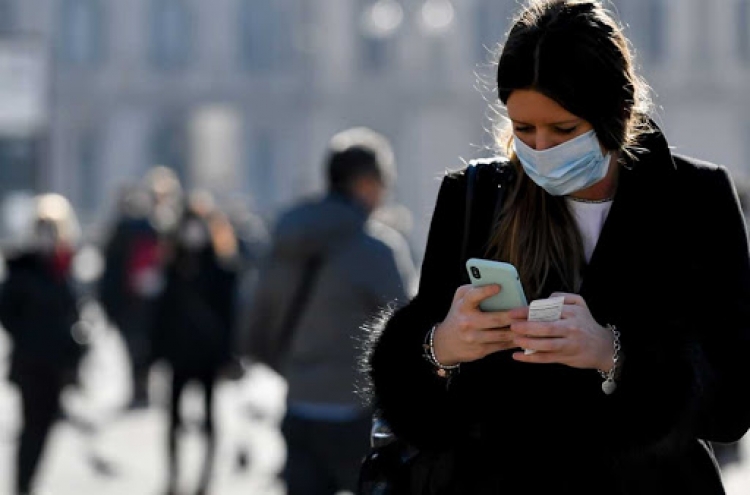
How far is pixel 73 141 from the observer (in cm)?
5619

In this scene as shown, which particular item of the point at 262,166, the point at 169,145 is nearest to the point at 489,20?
the point at 262,166

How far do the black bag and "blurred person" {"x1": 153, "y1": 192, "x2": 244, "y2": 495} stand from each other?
233 inches

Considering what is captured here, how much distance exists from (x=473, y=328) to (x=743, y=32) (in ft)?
171

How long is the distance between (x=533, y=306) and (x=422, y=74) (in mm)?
51173

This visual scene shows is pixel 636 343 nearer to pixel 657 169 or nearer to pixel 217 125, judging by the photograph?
pixel 657 169

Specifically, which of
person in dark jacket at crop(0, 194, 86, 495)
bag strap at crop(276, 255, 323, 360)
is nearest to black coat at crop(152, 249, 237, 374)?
person in dark jacket at crop(0, 194, 86, 495)

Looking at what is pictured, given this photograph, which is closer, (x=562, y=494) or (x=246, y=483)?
(x=562, y=494)

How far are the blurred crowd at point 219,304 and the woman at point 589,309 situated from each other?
1.03 metres

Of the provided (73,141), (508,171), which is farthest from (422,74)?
(508,171)

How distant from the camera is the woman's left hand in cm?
274

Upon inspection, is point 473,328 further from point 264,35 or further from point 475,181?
point 264,35

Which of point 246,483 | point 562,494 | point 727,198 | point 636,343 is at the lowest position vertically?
point 246,483

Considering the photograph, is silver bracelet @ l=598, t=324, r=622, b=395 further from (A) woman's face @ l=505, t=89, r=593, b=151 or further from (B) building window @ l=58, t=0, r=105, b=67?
(B) building window @ l=58, t=0, r=105, b=67

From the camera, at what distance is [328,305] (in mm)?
5570
